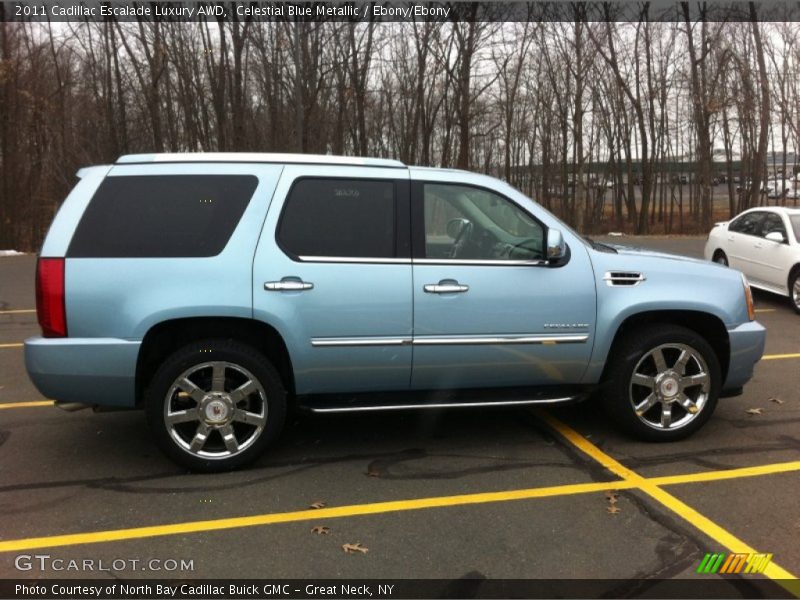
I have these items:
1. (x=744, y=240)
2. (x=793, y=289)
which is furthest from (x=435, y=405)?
(x=744, y=240)

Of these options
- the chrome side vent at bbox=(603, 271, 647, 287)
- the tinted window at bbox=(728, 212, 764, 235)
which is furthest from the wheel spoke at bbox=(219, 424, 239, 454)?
the tinted window at bbox=(728, 212, 764, 235)

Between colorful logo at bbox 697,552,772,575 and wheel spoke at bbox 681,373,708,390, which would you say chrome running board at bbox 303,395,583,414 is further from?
colorful logo at bbox 697,552,772,575

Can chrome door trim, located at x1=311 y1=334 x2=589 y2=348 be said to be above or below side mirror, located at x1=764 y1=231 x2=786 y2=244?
below

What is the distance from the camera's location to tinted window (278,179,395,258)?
13.2ft

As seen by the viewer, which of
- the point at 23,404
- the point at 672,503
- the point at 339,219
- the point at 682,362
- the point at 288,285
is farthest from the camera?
the point at 23,404

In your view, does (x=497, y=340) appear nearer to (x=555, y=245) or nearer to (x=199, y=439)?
(x=555, y=245)

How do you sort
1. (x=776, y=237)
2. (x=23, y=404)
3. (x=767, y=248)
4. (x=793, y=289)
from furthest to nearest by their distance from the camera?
(x=767, y=248) < (x=776, y=237) < (x=793, y=289) < (x=23, y=404)

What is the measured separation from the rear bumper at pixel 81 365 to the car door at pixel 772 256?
9.25m

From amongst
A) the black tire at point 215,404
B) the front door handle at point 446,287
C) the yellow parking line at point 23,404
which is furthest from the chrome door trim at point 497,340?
the yellow parking line at point 23,404

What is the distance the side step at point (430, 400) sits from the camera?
4.12 meters

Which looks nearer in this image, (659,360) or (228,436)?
(228,436)

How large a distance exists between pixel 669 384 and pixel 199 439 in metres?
3.13

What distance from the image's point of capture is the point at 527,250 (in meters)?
4.28

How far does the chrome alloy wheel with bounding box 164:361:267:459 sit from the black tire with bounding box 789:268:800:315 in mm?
8478
